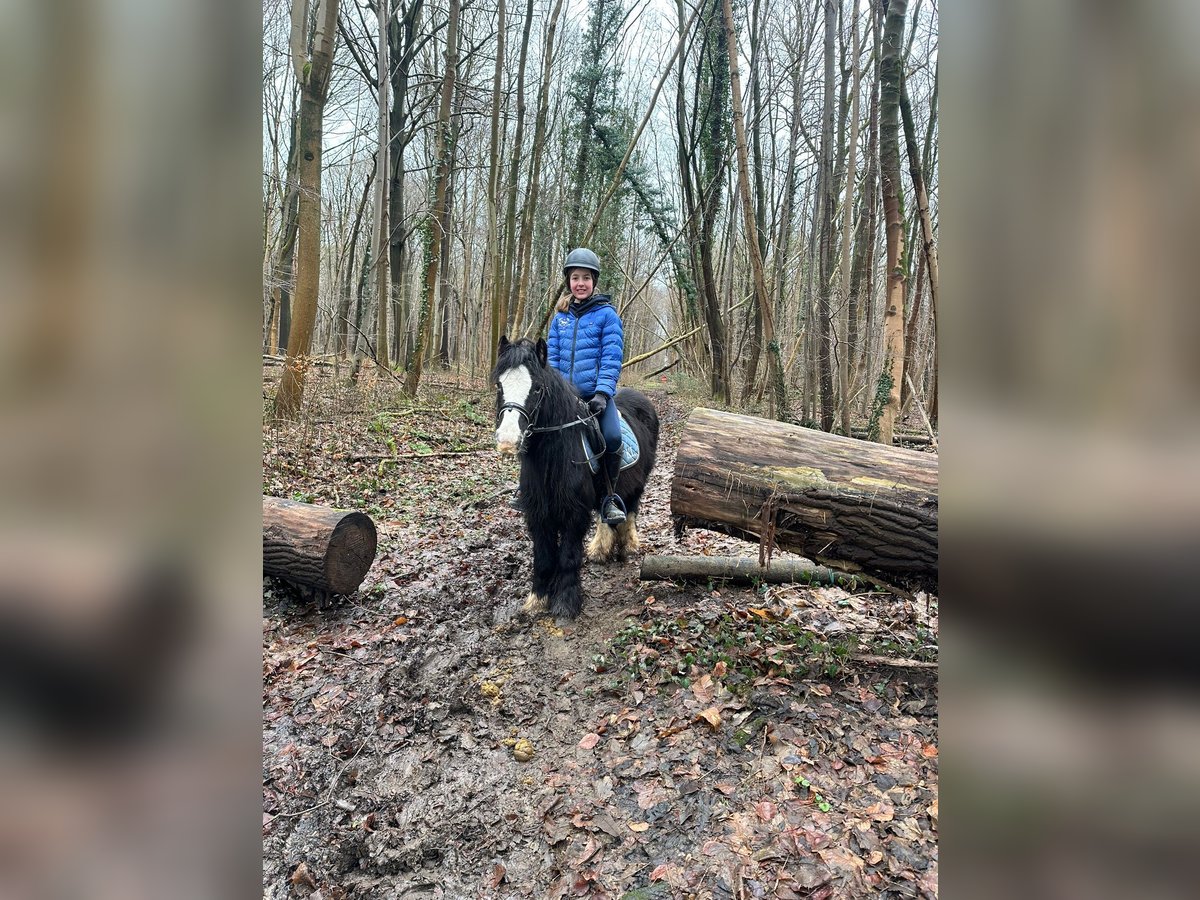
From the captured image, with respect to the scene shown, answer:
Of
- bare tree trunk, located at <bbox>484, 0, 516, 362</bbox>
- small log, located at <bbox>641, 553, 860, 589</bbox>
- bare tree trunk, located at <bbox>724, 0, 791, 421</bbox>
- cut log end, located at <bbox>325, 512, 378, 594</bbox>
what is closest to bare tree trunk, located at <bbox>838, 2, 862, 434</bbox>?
bare tree trunk, located at <bbox>724, 0, 791, 421</bbox>

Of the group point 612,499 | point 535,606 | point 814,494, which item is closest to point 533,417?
point 612,499

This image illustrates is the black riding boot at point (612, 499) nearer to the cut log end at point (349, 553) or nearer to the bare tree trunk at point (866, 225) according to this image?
the cut log end at point (349, 553)

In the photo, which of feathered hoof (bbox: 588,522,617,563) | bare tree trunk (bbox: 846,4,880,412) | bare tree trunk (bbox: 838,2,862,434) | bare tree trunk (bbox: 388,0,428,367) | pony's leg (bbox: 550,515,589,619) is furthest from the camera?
bare tree trunk (bbox: 388,0,428,367)

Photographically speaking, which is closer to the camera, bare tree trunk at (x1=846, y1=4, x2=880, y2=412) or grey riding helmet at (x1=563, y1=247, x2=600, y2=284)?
grey riding helmet at (x1=563, y1=247, x2=600, y2=284)

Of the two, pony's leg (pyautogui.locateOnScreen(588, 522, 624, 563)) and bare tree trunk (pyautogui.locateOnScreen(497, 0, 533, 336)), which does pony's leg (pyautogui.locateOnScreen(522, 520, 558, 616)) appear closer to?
pony's leg (pyautogui.locateOnScreen(588, 522, 624, 563))

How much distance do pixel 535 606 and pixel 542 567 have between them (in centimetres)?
33

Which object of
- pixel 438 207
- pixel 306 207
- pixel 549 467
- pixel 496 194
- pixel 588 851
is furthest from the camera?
pixel 496 194

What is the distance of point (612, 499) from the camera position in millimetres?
5168

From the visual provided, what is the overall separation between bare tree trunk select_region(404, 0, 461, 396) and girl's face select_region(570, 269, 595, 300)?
805 centimetres

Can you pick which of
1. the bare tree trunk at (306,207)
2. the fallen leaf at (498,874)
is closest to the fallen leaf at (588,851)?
the fallen leaf at (498,874)

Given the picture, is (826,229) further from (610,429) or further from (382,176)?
(382,176)

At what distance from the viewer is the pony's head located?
3.89 metres
